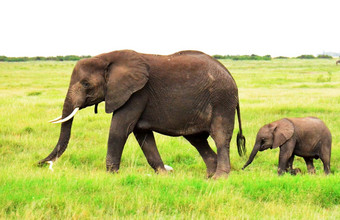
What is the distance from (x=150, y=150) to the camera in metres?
7.77

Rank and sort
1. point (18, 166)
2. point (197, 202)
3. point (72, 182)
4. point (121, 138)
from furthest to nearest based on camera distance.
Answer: point (18, 166) < point (121, 138) < point (72, 182) < point (197, 202)

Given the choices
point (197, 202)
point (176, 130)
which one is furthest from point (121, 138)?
point (197, 202)

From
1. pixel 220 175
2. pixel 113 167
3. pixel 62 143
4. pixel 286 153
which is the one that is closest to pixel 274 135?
pixel 286 153

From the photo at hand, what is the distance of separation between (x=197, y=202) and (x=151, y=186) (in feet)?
2.55

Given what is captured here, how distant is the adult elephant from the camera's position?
727cm

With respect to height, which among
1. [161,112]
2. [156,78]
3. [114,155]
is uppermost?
[156,78]

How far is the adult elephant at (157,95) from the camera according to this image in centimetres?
727

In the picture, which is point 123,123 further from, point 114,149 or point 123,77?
point 123,77

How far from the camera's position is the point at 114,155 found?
737 centimetres

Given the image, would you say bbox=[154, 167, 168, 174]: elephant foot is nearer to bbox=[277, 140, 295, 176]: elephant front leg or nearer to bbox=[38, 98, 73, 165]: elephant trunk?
bbox=[38, 98, 73, 165]: elephant trunk

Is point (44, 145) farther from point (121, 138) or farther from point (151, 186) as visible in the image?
point (151, 186)

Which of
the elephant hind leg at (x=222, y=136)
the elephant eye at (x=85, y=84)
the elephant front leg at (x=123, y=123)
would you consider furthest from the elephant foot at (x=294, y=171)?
the elephant eye at (x=85, y=84)

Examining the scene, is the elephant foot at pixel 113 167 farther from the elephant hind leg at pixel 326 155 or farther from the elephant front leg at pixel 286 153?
the elephant hind leg at pixel 326 155

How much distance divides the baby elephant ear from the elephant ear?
8.86ft
